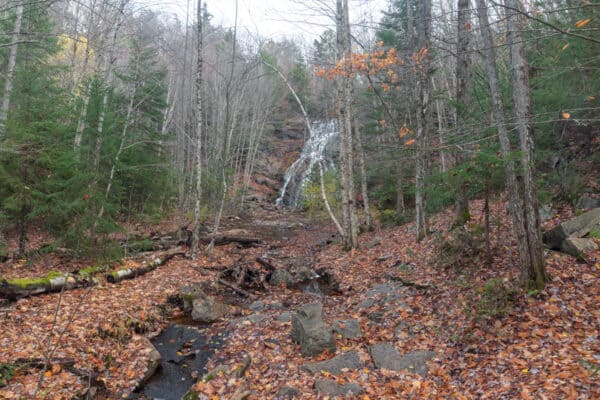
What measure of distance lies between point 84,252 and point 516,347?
34.2 feet

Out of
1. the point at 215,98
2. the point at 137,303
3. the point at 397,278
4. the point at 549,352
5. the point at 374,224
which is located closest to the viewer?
the point at 549,352

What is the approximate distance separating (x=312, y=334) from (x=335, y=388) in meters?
1.25

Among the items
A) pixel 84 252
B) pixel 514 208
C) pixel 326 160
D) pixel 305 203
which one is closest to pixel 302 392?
pixel 514 208

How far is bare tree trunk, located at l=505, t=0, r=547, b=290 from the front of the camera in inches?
220

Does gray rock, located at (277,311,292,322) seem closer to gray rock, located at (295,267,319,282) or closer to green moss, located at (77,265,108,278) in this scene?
gray rock, located at (295,267,319,282)

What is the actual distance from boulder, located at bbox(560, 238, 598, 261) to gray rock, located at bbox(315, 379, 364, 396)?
4.84 meters

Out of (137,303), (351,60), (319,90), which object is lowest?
(137,303)

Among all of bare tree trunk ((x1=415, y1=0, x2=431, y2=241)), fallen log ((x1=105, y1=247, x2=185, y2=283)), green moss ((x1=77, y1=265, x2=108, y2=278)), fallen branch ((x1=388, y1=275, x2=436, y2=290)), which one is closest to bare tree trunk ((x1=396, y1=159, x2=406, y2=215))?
bare tree trunk ((x1=415, y1=0, x2=431, y2=241))

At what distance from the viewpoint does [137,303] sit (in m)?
8.13

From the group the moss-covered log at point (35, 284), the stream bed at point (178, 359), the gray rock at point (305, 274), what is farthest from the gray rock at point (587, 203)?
the moss-covered log at point (35, 284)

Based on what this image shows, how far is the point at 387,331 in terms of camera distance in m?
6.52

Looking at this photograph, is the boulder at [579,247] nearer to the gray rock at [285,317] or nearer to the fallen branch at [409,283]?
the fallen branch at [409,283]

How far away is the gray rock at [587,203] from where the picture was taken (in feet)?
26.2

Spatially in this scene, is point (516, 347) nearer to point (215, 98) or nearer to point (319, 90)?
point (215, 98)
